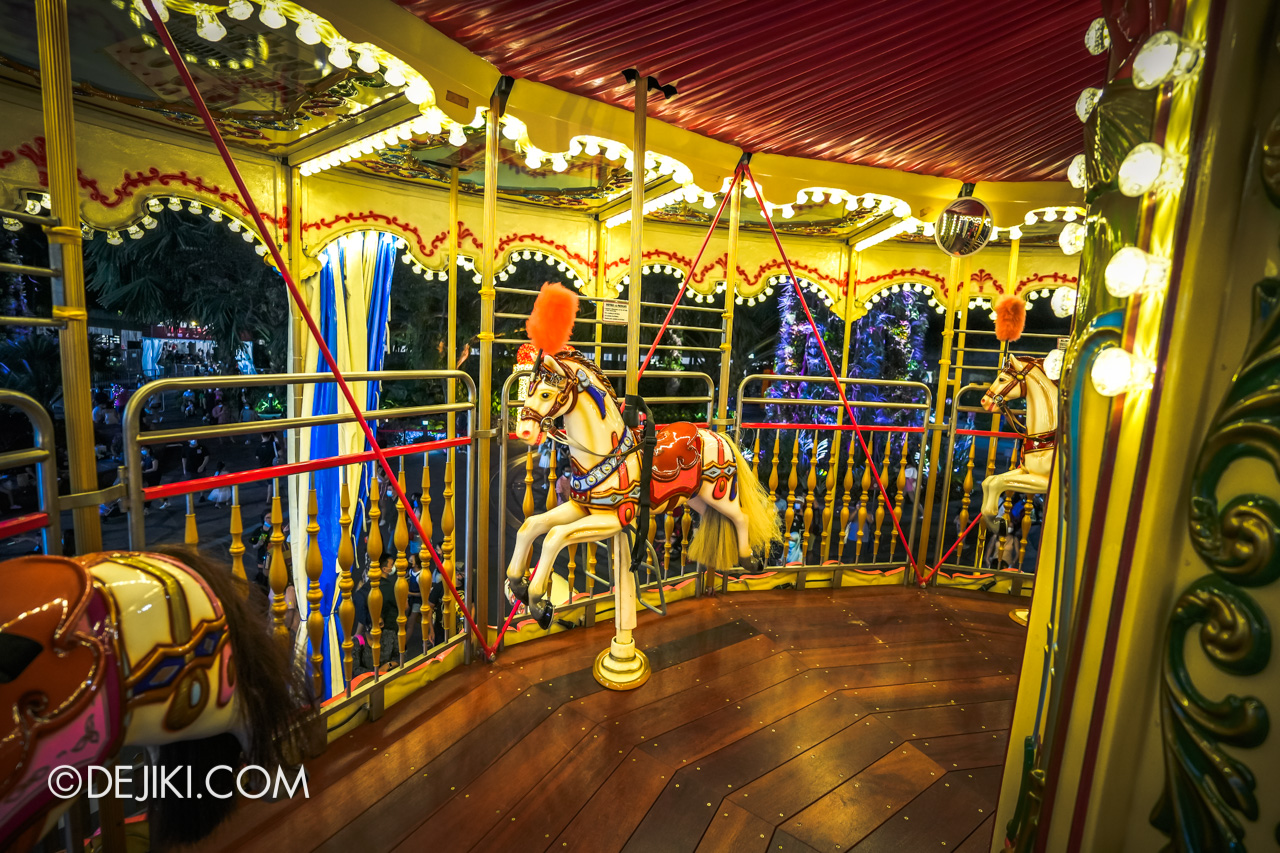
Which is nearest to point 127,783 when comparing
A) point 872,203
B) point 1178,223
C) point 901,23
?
point 1178,223

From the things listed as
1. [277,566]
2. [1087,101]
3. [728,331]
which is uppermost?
[1087,101]

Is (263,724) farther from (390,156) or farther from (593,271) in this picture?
(593,271)

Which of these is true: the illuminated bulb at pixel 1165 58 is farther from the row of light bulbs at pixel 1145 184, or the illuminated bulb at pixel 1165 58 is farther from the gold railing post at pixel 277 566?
the gold railing post at pixel 277 566

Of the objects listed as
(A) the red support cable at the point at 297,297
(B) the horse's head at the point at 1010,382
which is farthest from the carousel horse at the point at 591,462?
(B) the horse's head at the point at 1010,382

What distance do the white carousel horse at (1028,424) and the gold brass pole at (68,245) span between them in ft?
12.4

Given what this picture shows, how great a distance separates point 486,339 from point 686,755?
68.7 inches

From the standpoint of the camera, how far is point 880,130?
2.74 metres

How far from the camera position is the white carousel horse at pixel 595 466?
6.92ft

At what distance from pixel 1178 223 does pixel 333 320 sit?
4.93m

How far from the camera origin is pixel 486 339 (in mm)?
2465

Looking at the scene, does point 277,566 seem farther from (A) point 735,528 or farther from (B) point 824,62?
(B) point 824,62

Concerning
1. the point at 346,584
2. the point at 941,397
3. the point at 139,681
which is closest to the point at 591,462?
the point at 346,584

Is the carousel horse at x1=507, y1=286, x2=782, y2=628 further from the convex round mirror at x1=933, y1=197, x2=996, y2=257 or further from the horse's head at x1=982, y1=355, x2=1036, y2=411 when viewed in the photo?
the horse's head at x1=982, y1=355, x2=1036, y2=411

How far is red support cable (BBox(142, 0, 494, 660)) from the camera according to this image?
1.30 metres
